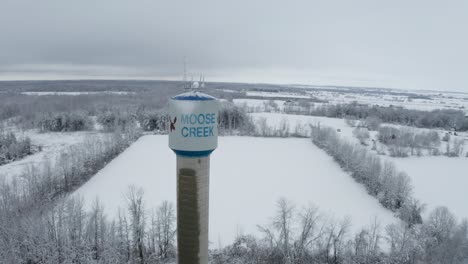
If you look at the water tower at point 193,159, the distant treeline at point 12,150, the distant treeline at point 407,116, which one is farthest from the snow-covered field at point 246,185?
the distant treeline at point 407,116

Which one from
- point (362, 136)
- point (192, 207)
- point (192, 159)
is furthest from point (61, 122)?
point (192, 159)

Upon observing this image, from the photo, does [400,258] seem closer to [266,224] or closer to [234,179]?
[266,224]

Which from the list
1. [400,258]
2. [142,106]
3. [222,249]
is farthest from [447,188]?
[142,106]

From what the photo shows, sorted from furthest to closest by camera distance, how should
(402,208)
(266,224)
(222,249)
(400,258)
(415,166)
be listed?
(415,166) → (402,208) → (266,224) → (222,249) → (400,258)

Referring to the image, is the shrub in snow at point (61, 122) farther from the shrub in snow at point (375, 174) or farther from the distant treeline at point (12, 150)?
the shrub in snow at point (375, 174)

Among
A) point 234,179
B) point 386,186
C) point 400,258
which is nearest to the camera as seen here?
point 400,258

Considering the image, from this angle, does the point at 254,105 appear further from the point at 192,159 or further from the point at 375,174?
the point at 192,159
